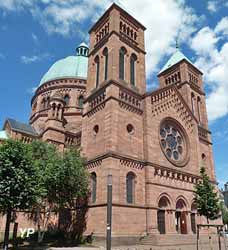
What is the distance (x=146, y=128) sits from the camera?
28.9m

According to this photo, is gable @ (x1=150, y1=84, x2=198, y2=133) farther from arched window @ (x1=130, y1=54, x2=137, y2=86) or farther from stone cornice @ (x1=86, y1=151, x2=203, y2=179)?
stone cornice @ (x1=86, y1=151, x2=203, y2=179)

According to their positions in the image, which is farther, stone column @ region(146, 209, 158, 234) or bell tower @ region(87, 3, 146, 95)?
bell tower @ region(87, 3, 146, 95)

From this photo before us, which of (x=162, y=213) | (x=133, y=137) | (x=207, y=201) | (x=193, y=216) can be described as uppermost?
(x=133, y=137)

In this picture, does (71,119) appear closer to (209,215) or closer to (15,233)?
(15,233)

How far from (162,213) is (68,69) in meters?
33.9

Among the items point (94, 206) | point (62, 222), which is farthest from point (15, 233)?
point (94, 206)

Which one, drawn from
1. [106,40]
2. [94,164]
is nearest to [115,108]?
[94,164]

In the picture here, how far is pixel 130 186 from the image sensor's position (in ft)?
84.9

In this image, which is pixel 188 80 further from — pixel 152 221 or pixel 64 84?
pixel 152 221

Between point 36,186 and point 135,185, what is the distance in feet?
33.6

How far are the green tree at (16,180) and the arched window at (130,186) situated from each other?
915 centimetres

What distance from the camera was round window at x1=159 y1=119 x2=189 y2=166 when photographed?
104ft

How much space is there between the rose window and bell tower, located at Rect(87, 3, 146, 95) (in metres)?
5.58

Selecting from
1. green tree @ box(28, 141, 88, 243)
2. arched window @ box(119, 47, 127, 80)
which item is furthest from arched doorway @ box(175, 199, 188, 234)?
arched window @ box(119, 47, 127, 80)
